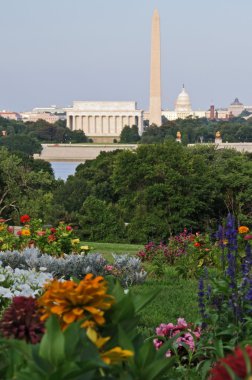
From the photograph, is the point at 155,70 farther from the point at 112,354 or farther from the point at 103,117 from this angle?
the point at 112,354

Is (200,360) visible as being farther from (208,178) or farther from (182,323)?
(208,178)

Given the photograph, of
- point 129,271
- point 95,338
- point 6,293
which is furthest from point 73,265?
point 95,338

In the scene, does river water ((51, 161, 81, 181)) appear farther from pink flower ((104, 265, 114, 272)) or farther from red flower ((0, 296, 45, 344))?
red flower ((0, 296, 45, 344))

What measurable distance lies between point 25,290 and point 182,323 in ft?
5.02

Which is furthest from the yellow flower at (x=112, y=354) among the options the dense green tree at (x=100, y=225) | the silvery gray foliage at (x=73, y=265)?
the dense green tree at (x=100, y=225)

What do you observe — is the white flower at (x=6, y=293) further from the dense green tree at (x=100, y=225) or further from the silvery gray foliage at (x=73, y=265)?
the dense green tree at (x=100, y=225)

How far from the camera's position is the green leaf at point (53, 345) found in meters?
2.66

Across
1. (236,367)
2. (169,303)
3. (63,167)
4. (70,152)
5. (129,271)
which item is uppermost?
(236,367)

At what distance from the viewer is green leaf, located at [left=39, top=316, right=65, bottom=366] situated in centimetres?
266

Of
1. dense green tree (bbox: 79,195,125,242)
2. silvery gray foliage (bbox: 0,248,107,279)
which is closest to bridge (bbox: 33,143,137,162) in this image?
dense green tree (bbox: 79,195,125,242)

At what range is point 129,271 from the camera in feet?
36.8

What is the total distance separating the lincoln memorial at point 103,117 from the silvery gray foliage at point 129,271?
140 metres

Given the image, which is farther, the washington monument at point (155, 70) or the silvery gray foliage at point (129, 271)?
the washington monument at point (155, 70)

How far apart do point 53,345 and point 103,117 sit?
491ft
